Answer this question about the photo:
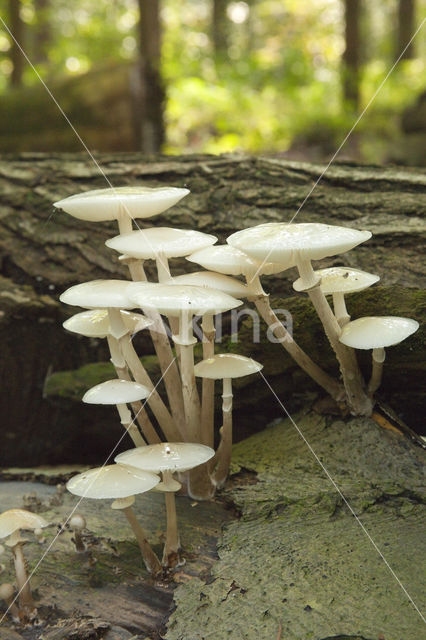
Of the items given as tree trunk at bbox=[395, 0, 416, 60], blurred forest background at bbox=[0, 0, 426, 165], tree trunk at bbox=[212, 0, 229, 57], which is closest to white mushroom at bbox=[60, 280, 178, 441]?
blurred forest background at bbox=[0, 0, 426, 165]

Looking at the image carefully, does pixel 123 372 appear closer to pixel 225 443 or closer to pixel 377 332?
pixel 225 443

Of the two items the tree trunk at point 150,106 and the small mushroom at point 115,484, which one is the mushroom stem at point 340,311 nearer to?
the small mushroom at point 115,484

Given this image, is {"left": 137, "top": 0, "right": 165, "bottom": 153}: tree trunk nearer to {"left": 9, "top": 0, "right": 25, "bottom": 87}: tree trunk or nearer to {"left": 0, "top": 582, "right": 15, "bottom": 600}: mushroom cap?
{"left": 9, "top": 0, "right": 25, "bottom": 87}: tree trunk

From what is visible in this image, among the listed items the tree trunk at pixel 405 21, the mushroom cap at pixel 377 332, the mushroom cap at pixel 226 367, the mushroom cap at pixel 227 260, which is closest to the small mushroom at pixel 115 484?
the mushroom cap at pixel 226 367

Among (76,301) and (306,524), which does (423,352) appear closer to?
(306,524)

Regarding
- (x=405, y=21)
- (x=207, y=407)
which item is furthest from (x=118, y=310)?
(x=405, y=21)

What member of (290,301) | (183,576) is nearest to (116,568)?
(183,576)

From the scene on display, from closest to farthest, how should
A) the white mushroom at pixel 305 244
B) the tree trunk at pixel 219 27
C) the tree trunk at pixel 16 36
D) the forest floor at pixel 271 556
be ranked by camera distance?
the forest floor at pixel 271 556
the white mushroom at pixel 305 244
the tree trunk at pixel 16 36
the tree trunk at pixel 219 27
